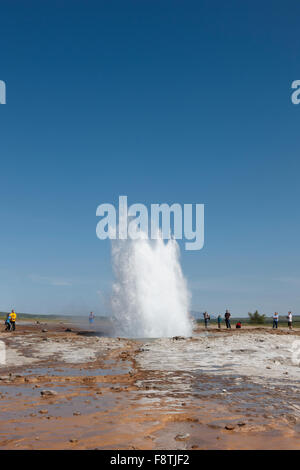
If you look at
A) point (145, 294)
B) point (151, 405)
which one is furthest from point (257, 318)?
point (151, 405)

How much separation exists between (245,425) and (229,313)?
3636 centimetres

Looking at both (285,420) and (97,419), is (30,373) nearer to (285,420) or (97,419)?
(97,419)

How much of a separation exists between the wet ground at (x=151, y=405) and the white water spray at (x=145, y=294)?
61.6 ft

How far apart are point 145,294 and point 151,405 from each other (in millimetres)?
25882

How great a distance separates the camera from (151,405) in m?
7.59

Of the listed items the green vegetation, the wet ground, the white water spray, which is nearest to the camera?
the wet ground

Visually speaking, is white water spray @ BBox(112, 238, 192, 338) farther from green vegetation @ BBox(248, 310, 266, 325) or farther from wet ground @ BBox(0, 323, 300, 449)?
green vegetation @ BBox(248, 310, 266, 325)

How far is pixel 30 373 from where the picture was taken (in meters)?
12.0

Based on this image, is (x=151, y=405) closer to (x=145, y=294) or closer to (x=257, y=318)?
(x=145, y=294)

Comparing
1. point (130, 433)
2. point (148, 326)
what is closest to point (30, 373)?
point (130, 433)

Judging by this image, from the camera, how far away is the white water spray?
108 ft

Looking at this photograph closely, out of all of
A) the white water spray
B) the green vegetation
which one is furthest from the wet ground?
the green vegetation

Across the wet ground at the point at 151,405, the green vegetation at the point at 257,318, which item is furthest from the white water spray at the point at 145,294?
the green vegetation at the point at 257,318

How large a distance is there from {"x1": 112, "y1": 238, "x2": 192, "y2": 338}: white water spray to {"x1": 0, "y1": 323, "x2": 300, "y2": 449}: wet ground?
1877 centimetres
